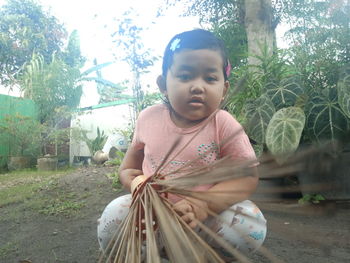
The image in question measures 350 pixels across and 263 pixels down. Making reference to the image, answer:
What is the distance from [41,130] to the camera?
7125 millimetres

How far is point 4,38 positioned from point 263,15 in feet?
34.0

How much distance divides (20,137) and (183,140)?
698 cm

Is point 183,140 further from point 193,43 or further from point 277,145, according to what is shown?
point 277,145

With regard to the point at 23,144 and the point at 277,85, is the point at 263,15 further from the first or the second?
the point at 23,144

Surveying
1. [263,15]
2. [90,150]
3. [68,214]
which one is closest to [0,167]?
[90,150]

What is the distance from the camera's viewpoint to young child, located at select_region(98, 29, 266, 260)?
80cm

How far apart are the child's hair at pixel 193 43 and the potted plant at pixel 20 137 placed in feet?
22.3

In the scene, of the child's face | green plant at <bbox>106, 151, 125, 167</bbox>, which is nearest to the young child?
the child's face

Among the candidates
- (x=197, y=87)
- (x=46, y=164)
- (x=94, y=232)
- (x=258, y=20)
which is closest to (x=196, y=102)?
(x=197, y=87)

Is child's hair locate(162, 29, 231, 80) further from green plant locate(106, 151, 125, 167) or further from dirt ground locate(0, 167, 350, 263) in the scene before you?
green plant locate(106, 151, 125, 167)

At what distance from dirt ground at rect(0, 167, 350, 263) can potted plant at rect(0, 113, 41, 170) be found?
153 inches

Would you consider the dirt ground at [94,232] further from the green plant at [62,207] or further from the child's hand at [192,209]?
the child's hand at [192,209]

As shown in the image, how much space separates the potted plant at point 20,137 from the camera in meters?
6.86

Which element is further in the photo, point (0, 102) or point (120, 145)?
point (0, 102)
